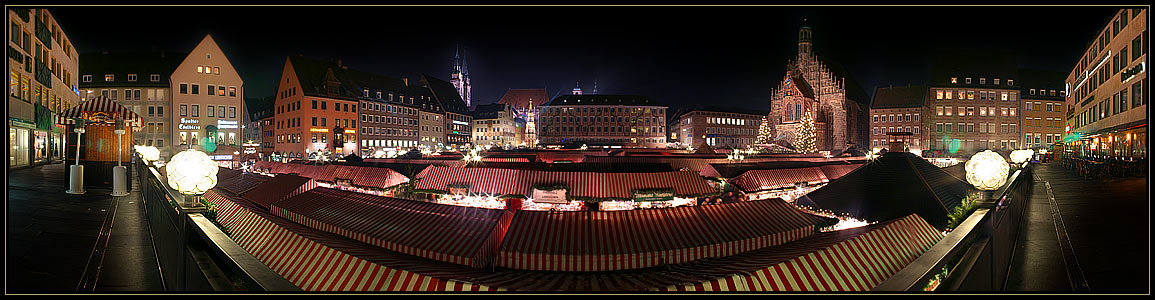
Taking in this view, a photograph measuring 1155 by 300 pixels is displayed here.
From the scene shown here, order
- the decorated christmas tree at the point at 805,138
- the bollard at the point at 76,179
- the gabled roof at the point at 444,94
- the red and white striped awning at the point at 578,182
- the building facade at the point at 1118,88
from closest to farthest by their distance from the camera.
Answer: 1. the bollard at the point at 76,179
2. the red and white striped awning at the point at 578,182
3. the building facade at the point at 1118,88
4. the decorated christmas tree at the point at 805,138
5. the gabled roof at the point at 444,94

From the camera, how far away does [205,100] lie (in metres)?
50.3

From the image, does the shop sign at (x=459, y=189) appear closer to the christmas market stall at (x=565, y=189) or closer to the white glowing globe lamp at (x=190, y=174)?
the christmas market stall at (x=565, y=189)

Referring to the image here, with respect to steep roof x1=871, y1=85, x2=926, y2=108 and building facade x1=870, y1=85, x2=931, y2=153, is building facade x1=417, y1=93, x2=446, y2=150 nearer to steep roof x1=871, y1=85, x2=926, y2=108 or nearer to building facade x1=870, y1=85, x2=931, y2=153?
building facade x1=870, y1=85, x2=931, y2=153

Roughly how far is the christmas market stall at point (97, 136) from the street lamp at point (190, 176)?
1115 cm

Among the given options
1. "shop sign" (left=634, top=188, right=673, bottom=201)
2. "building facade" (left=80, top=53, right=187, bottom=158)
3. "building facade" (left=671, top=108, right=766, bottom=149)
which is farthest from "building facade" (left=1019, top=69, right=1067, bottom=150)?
"building facade" (left=80, top=53, right=187, bottom=158)

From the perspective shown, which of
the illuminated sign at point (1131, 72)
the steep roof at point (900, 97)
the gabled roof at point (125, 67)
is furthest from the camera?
the steep roof at point (900, 97)

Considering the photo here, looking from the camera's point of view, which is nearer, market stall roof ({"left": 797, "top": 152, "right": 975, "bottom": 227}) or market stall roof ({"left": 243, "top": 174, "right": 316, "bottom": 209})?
market stall roof ({"left": 797, "top": 152, "right": 975, "bottom": 227})

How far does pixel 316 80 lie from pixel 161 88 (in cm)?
1600

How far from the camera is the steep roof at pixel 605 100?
100500 mm

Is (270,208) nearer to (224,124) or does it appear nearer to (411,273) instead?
(411,273)

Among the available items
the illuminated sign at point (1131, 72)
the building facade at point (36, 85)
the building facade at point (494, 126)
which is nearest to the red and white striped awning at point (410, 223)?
the building facade at point (36, 85)

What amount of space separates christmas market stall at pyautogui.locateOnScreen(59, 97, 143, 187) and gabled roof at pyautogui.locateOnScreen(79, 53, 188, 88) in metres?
47.6

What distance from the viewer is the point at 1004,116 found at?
227ft

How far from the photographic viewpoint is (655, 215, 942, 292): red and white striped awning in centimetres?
496
